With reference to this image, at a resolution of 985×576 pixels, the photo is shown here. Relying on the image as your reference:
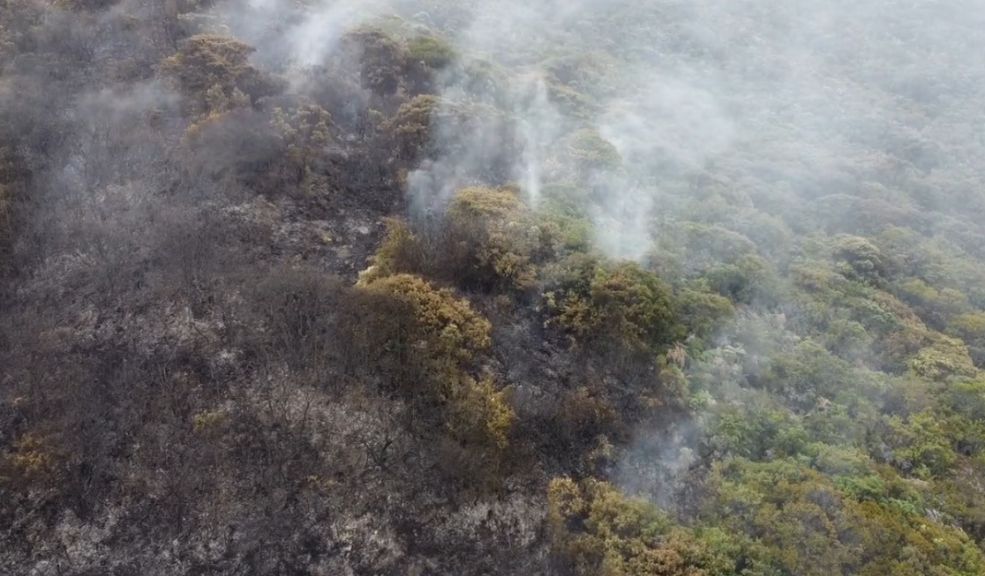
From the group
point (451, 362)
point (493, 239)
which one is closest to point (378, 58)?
point (493, 239)

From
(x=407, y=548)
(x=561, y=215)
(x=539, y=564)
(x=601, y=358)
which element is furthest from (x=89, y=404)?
(x=561, y=215)

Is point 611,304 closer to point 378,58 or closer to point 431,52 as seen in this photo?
point 378,58

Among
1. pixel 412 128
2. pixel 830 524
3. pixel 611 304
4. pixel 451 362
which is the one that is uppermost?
pixel 412 128

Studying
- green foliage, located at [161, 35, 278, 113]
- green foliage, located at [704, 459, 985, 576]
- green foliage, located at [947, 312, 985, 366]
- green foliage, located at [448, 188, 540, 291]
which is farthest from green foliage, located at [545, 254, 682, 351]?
green foliage, located at [161, 35, 278, 113]

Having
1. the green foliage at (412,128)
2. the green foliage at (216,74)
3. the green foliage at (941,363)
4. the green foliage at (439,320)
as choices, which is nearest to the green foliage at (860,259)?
the green foliage at (941,363)

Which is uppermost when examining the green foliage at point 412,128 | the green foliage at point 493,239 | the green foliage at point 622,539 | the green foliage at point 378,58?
the green foliage at point 378,58

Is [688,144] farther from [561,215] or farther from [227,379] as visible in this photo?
[227,379]

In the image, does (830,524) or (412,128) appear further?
(412,128)

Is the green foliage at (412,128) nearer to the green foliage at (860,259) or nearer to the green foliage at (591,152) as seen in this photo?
the green foliage at (591,152)

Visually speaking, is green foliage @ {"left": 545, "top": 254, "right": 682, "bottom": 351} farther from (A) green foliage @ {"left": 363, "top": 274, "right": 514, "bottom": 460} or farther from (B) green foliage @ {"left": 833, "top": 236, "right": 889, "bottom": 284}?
(B) green foliage @ {"left": 833, "top": 236, "right": 889, "bottom": 284}
